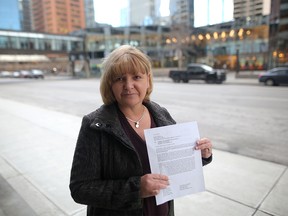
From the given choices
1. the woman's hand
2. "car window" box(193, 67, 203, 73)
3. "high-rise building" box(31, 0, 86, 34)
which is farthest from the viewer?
"high-rise building" box(31, 0, 86, 34)

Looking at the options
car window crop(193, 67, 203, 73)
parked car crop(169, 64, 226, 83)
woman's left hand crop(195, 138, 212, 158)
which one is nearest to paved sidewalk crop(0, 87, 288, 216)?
woman's left hand crop(195, 138, 212, 158)

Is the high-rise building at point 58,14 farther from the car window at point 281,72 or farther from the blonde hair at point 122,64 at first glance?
the blonde hair at point 122,64

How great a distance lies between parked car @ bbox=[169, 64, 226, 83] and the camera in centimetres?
2310

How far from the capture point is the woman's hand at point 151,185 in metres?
1.38

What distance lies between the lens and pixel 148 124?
5.49ft

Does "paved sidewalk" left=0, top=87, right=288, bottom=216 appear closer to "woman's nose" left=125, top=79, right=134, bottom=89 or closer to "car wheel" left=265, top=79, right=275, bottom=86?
"woman's nose" left=125, top=79, right=134, bottom=89

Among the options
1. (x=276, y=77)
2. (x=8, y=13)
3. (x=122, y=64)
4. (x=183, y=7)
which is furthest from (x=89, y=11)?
(x=122, y=64)

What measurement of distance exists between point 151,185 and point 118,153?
257 mm

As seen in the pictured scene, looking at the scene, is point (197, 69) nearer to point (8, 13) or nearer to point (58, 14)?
point (8, 13)

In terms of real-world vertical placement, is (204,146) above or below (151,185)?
above

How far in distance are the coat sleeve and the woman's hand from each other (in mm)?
29

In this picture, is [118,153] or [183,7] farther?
[183,7]

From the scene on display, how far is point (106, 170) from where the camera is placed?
4.85ft

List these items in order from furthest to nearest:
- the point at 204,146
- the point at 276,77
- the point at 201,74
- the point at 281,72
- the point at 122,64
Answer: the point at 201,74, the point at 276,77, the point at 281,72, the point at 204,146, the point at 122,64
